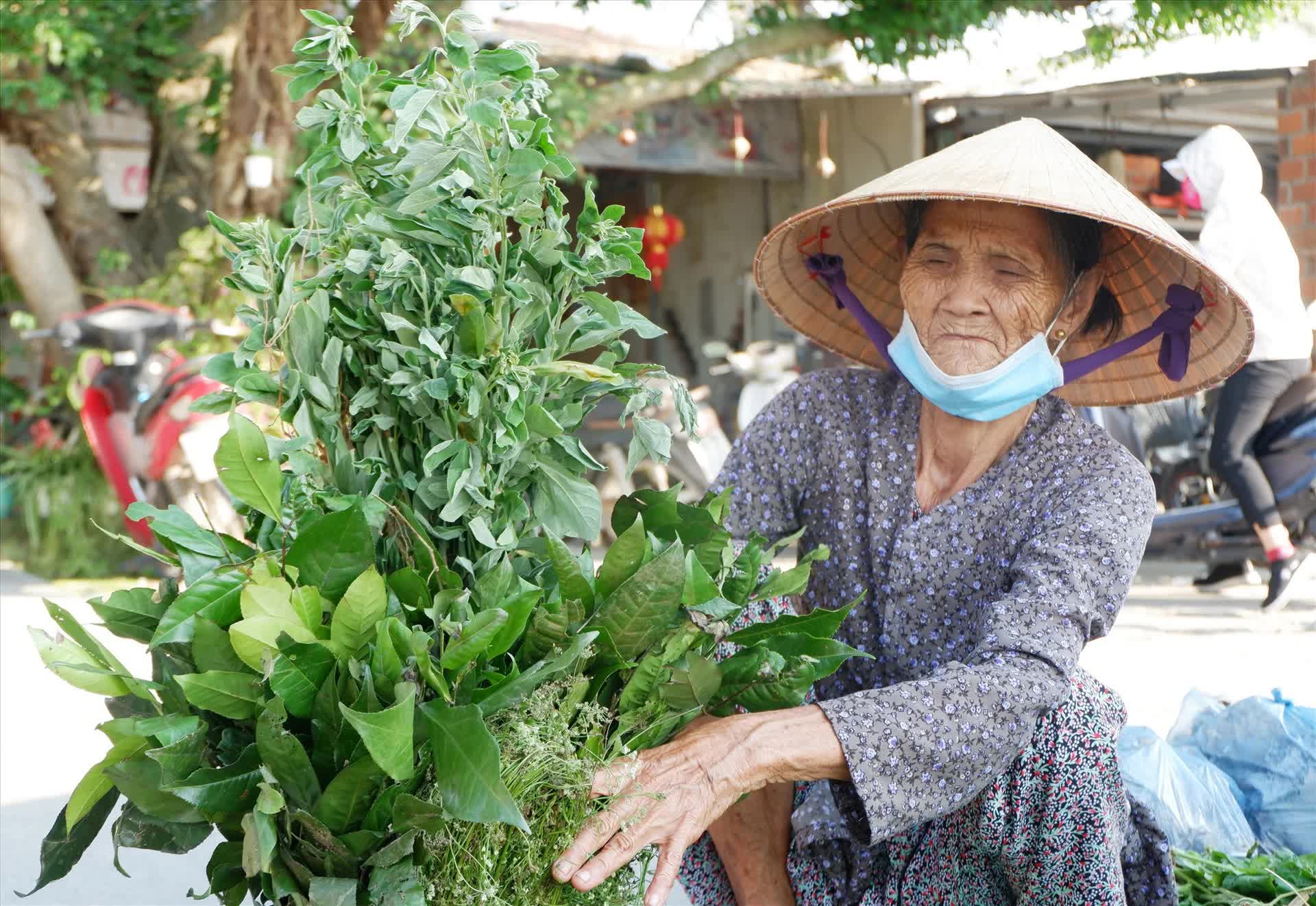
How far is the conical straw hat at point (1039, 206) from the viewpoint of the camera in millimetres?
1671

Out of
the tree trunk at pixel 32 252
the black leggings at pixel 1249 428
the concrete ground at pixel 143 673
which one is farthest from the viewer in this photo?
the tree trunk at pixel 32 252

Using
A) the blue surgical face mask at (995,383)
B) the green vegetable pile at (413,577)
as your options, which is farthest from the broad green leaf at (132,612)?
the blue surgical face mask at (995,383)

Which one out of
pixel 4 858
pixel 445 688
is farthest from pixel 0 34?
pixel 445 688

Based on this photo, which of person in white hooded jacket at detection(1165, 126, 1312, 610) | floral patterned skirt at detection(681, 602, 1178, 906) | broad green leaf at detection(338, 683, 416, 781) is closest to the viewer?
broad green leaf at detection(338, 683, 416, 781)

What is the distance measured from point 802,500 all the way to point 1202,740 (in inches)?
42.7

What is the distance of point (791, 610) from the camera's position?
70.2 inches

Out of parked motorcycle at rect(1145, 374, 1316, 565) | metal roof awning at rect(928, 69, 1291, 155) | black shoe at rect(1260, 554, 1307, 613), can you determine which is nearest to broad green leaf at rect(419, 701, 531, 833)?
parked motorcycle at rect(1145, 374, 1316, 565)

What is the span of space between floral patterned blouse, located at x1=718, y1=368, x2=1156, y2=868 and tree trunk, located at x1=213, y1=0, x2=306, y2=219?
15.6ft

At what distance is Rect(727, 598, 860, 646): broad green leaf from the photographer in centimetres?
135

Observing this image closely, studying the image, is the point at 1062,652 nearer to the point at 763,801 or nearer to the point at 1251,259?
the point at 763,801

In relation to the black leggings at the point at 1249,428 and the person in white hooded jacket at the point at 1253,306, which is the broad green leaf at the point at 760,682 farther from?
the black leggings at the point at 1249,428

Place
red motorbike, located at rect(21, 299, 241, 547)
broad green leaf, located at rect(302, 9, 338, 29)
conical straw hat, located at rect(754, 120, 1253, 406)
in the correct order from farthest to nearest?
red motorbike, located at rect(21, 299, 241, 547), conical straw hat, located at rect(754, 120, 1253, 406), broad green leaf, located at rect(302, 9, 338, 29)

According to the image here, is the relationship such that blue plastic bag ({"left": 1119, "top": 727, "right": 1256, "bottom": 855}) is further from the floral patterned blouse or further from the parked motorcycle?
the parked motorcycle

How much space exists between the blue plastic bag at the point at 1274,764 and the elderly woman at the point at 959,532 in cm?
63
